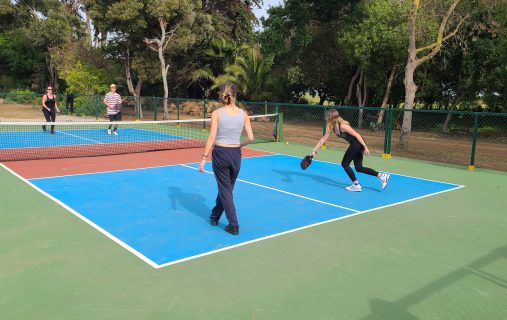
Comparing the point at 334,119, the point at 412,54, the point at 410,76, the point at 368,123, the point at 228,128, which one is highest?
the point at 412,54

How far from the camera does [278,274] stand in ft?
15.3

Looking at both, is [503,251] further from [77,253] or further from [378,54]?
[378,54]

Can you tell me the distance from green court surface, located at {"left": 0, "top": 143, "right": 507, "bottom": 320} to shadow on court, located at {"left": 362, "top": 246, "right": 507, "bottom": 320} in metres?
0.01

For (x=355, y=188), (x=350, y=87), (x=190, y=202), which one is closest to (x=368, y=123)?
(x=350, y=87)

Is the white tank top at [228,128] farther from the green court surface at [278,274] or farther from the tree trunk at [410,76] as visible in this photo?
the tree trunk at [410,76]

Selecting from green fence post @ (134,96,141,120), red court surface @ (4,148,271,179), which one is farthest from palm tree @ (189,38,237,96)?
red court surface @ (4,148,271,179)

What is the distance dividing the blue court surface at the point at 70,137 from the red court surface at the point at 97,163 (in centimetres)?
346

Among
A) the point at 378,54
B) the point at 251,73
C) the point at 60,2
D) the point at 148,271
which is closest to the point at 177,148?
the point at 148,271

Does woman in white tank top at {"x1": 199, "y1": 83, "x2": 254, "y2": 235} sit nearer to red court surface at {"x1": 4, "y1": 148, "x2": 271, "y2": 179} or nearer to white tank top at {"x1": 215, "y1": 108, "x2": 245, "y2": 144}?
white tank top at {"x1": 215, "y1": 108, "x2": 245, "y2": 144}

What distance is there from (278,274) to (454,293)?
1.74m

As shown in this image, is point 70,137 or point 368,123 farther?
point 368,123

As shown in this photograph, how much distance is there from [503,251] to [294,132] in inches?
698

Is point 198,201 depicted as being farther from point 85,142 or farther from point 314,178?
point 85,142

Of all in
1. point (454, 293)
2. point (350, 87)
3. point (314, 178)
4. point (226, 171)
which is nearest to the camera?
point (454, 293)
